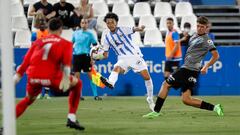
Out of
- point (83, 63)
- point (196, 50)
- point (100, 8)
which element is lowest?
point (83, 63)

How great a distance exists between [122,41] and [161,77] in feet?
19.3

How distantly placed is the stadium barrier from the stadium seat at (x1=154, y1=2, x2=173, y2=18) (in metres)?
3.10

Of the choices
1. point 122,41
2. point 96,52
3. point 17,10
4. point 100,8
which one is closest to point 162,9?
point 100,8

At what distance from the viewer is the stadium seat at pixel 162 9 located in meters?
23.5

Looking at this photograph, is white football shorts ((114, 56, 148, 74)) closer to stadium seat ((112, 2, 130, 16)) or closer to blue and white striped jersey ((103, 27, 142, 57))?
blue and white striped jersey ((103, 27, 142, 57))

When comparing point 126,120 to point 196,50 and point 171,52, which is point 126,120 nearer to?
point 196,50

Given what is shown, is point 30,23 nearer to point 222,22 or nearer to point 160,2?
point 160,2

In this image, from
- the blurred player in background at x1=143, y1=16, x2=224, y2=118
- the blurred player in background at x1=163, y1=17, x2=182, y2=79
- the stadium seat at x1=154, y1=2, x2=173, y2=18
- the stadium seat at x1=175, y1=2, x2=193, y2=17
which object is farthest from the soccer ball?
the stadium seat at x1=175, y1=2, x2=193, y2=17

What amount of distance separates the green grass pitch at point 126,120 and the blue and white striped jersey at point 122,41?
131 centimetres

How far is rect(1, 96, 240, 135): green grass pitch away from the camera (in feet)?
34.9

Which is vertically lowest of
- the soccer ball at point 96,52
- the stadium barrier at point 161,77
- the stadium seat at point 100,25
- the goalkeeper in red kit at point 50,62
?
the stadium barrier at point 161,77

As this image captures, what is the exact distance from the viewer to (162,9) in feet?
77.3

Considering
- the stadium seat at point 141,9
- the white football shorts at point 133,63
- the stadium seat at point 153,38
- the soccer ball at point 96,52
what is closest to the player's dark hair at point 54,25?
the white football shorts at point 133,63

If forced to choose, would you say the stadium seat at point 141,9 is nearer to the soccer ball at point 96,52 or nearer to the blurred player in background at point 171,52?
the blurred player in background at point 171,52
